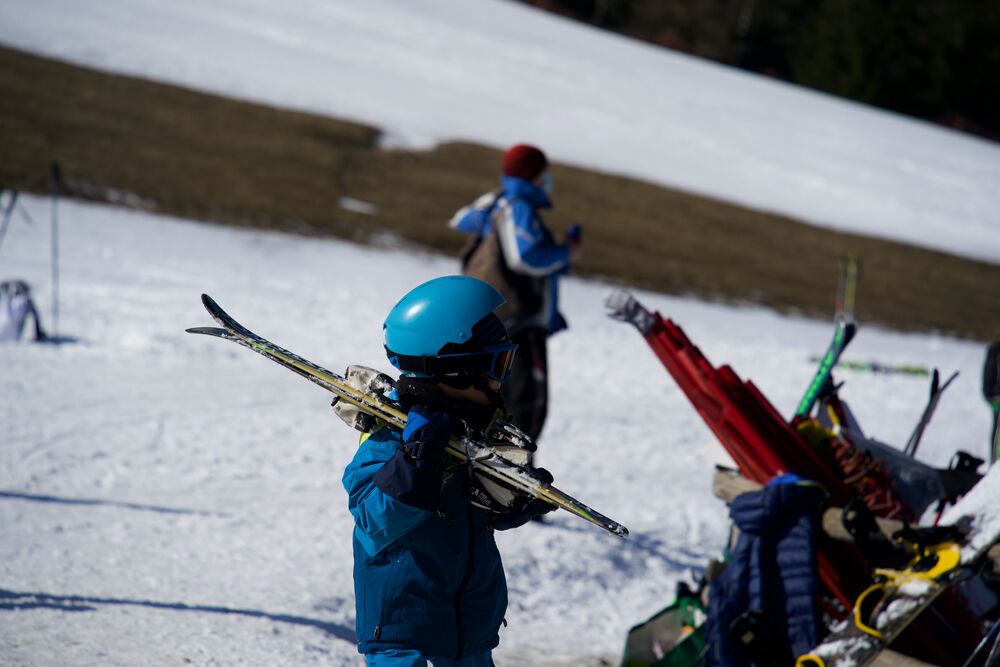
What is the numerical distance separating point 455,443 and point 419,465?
0.54 feet

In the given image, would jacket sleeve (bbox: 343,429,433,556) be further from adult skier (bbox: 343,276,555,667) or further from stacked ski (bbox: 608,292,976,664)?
stacked ski (bbox: 608,292,976,664)

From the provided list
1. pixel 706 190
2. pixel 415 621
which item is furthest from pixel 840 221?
pixel 415 621

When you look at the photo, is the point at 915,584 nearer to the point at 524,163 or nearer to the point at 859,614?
the point at 859,614

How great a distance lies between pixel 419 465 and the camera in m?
2.47

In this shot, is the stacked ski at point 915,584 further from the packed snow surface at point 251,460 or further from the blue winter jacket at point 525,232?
the blue winter jacket at point 525,232

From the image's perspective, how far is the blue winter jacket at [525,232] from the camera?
5.32 m

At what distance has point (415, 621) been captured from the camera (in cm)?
264

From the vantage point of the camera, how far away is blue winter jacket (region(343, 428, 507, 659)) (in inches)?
103

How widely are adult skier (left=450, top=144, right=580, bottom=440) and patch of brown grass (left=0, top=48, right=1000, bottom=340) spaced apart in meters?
8.15

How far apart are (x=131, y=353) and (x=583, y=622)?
4474 mm

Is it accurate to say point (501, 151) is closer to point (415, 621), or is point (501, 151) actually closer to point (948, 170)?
point (948, 170)

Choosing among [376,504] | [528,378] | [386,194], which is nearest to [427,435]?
[376,504]

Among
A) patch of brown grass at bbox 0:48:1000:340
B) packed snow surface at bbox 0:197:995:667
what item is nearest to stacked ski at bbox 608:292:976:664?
packed snow surface at bbox 0:197:995:667

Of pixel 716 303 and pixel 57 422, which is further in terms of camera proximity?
pixel 716 303
